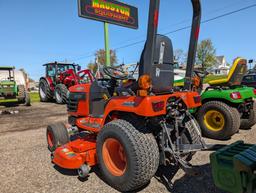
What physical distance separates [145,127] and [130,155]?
1.27ft

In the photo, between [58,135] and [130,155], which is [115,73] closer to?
[58,135]

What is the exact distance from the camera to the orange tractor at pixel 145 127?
93.7 inches

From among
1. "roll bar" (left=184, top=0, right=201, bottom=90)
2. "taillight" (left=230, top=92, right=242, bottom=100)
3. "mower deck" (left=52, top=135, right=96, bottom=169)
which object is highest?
"roll bar" (left=184, top=0, right=201, bottom=90)

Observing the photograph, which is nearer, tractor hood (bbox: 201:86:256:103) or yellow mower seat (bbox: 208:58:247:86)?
tractor hood (bbox: 201:86:256:103)

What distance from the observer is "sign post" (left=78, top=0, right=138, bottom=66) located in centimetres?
912

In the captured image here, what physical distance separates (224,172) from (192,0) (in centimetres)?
223

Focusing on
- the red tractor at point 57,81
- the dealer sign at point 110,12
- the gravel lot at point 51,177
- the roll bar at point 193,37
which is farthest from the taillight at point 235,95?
the red tractor at point 57,81

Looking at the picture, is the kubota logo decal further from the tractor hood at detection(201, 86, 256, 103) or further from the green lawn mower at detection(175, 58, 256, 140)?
the tractor hood at detection(201, 86, 256, 103)

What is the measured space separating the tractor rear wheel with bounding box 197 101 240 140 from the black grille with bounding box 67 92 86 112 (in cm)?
267

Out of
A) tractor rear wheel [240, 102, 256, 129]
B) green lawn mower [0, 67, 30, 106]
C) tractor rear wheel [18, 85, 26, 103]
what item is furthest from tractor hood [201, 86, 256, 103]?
tractor rear wheel [18, 85, 26, 103]

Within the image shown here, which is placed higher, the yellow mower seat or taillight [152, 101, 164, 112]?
the yellow mower seat

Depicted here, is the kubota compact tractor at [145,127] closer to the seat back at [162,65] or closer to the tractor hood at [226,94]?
the seat back at [162,65]

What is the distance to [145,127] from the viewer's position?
259 centimetres

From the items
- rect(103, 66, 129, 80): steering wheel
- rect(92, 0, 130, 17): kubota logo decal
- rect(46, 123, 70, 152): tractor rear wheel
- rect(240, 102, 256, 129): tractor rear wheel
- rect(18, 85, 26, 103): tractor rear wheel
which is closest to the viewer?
rect(103, 66, 129, 80): steering wheel
